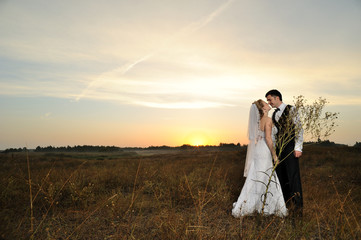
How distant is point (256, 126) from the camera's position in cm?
533

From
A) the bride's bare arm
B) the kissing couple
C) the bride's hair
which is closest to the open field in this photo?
the kissing couple

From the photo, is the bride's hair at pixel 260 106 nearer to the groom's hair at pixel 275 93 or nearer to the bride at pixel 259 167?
the bride at pixel 259 167

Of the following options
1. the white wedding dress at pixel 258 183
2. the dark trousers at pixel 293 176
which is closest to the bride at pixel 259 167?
the white wedding dress at pixel 258 183

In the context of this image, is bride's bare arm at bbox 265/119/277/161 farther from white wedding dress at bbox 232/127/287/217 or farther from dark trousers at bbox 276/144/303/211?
dark trousers at bbox 276/144/303/211

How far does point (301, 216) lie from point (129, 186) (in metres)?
5.69

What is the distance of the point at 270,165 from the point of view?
5266mm

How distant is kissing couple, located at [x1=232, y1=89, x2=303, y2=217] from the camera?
478 cm

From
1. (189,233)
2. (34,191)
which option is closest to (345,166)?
(189,233)

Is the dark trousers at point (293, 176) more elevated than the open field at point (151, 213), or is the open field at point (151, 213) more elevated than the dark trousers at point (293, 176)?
the dark trousers at point (293, 176)

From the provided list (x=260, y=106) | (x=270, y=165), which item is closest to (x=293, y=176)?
(x=270, y=165)

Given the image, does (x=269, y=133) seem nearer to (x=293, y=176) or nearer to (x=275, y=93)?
(x=275, y=93)

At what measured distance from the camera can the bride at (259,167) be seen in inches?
198

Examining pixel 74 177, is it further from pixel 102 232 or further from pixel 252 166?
pixel 252 166

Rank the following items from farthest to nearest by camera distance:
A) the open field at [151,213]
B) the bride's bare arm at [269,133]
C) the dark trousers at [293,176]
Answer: the bride's bare arm at [269,133] → the dark trousers at [293,176] → the open field at [151,213]
